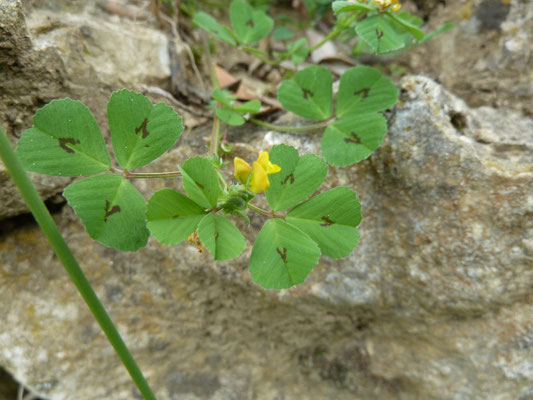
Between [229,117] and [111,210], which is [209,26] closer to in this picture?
[229,117]

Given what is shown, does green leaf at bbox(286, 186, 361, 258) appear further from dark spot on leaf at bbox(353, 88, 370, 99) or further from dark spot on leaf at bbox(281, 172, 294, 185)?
dark spot on leaf at bbox(353, 88, 370, 99)

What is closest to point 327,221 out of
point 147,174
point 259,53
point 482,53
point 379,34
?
point 147,174

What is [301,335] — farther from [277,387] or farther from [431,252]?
[431,252]

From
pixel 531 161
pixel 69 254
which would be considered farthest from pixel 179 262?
pixel 531 161

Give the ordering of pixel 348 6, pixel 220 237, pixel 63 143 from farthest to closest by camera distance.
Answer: pixel 348 6 < pixel 63 143 < pixel 220 237

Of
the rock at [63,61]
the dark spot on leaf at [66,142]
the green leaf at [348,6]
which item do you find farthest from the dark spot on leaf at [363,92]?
the dark spot on leaf at [66,142]

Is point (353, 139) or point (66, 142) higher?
point (66, 142)

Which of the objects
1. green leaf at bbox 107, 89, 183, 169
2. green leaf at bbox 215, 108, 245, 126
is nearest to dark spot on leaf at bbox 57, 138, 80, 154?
green leaf at bbox 107, 89, 183, 169
